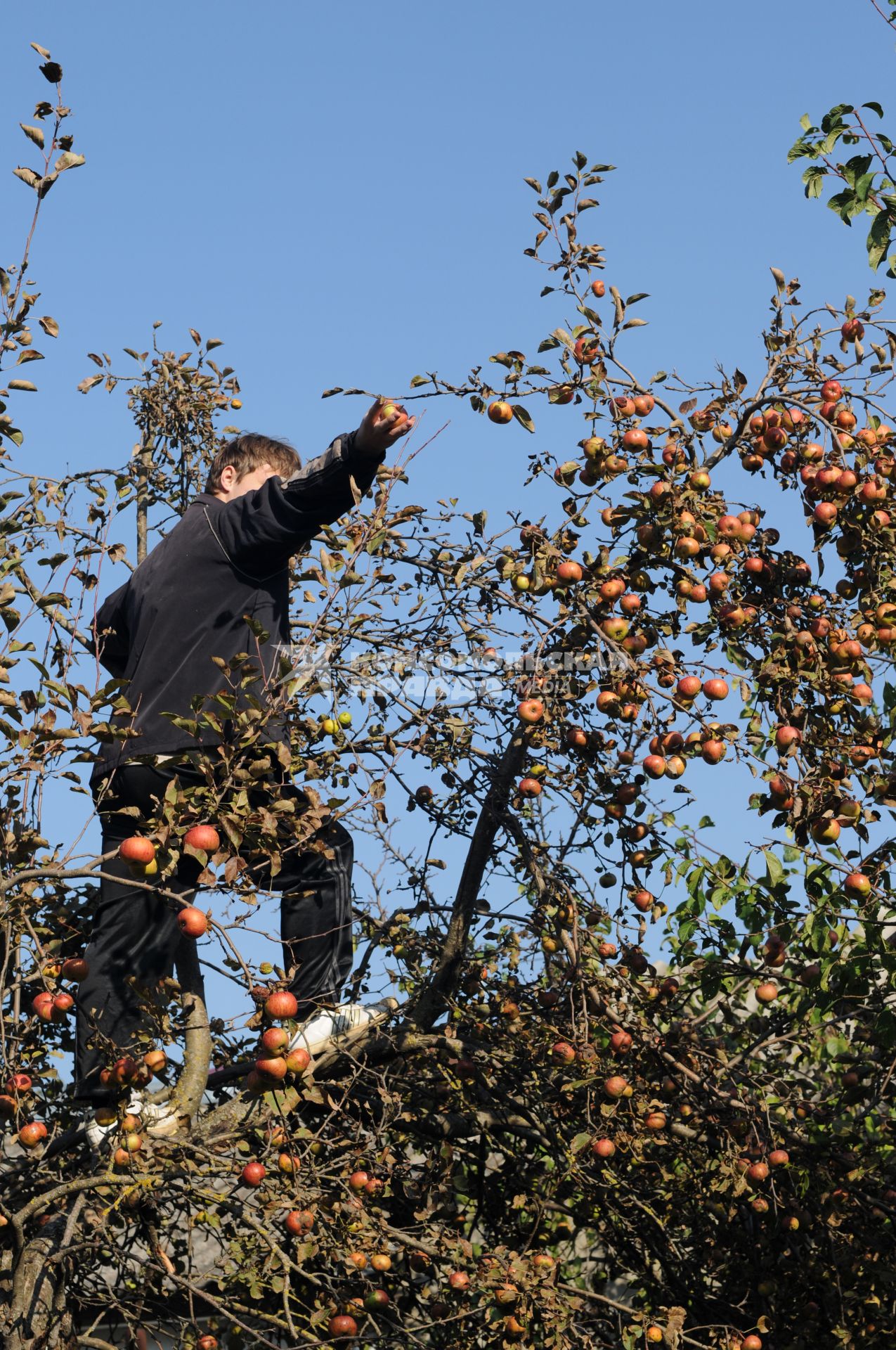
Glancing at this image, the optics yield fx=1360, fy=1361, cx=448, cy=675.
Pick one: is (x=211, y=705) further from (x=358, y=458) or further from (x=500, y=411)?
(x=500, y=411)

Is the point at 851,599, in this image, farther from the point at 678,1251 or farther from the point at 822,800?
the point at 678,1251

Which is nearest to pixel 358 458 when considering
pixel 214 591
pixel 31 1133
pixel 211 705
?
pixel 214 591

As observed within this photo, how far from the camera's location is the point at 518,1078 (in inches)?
165

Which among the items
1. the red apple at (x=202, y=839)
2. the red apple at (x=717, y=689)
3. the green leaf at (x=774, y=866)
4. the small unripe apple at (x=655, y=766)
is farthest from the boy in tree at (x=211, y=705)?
the green leaf at (x=774, y=866)

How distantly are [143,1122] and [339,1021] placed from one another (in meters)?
0.88

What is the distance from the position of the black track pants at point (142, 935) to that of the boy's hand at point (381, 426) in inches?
39.5

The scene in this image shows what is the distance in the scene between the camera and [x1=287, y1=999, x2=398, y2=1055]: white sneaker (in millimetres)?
3936

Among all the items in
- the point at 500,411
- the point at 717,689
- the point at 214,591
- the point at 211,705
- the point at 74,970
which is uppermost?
the point at 500,411

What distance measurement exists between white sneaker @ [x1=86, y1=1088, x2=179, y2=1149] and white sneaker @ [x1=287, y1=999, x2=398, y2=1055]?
390 mm

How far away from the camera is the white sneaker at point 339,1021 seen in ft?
12.9

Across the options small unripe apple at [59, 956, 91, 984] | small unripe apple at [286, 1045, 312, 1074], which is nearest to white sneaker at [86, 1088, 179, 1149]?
small unripe apple at [59, 956, 91, 984]

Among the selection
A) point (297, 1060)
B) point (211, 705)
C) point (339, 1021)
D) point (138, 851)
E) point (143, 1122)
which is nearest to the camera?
point (138, 851)

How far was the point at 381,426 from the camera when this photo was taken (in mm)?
3752

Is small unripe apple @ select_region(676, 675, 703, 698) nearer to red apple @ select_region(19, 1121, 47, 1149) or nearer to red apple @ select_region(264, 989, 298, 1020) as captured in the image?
red apple @ select_region(264, 989, 298, 1020)
